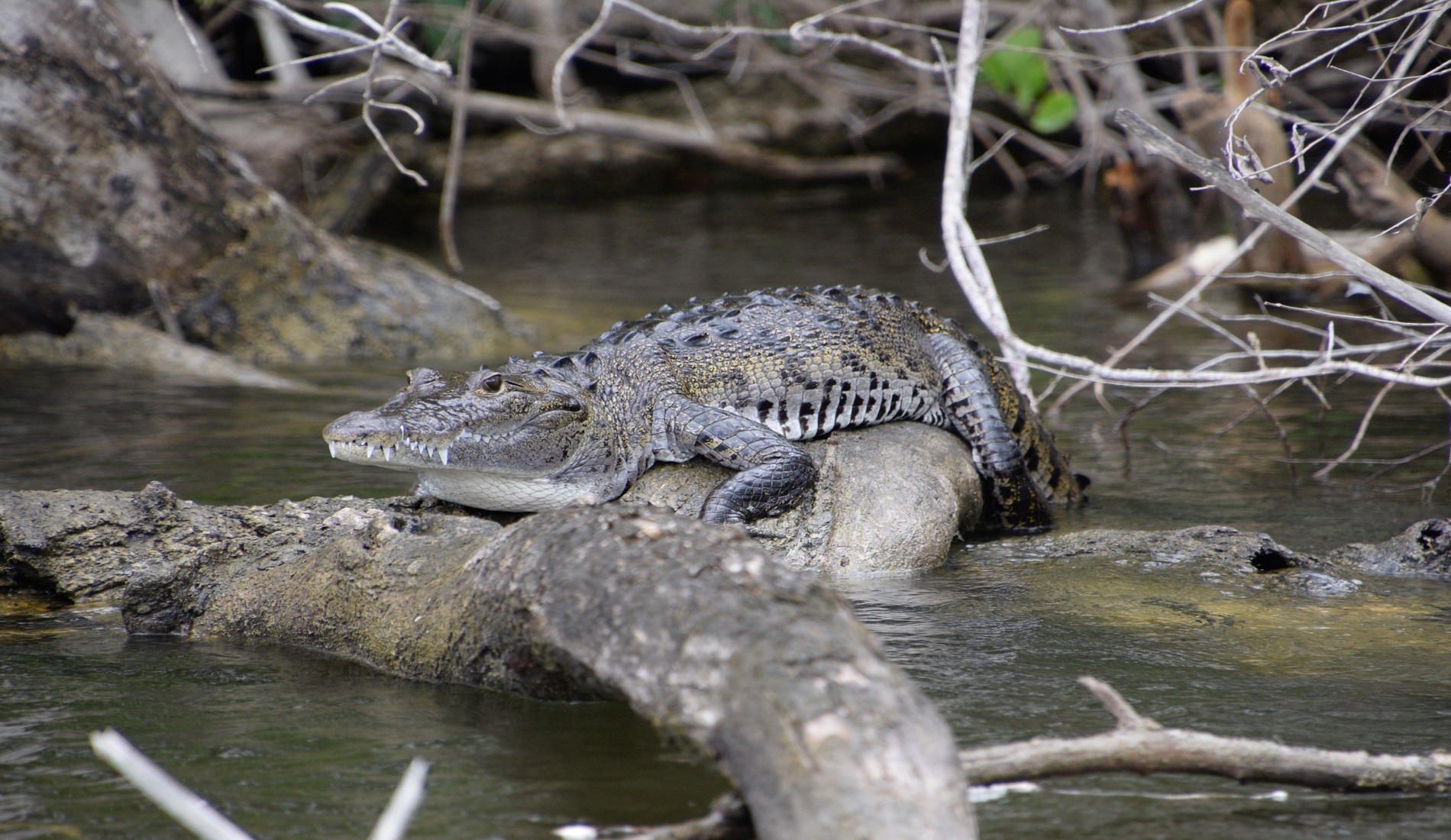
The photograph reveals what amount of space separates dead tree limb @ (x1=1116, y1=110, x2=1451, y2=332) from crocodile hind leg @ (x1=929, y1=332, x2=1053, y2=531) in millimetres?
1600

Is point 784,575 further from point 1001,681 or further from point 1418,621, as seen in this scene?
point 1418,621

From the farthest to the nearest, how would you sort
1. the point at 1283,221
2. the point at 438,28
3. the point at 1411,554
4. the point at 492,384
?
the point at 438,28 < the point at 1411,554 < the point at 492,384 < the point at 1283,221

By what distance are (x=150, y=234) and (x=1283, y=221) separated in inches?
287

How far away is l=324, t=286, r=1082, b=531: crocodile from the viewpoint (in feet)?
13.4

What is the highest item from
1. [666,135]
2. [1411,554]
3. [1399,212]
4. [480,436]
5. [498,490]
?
[666,135]

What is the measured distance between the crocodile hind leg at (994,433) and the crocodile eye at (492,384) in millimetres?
2082

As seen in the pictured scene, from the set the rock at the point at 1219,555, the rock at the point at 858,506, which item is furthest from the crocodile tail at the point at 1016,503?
the rock at the point at 1219,555

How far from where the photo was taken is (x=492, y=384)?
13.7 ft

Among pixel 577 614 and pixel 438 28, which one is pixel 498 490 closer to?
pixel 577 614

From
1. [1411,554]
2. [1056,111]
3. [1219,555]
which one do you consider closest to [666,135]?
[1056,111]

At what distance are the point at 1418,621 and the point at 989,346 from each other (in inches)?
185

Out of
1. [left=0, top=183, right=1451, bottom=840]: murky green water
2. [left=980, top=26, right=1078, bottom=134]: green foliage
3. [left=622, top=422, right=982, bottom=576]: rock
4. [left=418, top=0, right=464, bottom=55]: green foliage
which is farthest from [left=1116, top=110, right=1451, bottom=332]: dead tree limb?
[left=418, top=0, right=464, bottom=55]: green foliage

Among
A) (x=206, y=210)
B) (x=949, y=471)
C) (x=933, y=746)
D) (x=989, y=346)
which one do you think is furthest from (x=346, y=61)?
(x=933, y=746)

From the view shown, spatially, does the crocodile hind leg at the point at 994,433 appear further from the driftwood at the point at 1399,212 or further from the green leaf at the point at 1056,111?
the driftwood at the point at 1399,212
